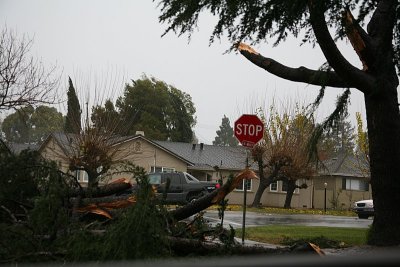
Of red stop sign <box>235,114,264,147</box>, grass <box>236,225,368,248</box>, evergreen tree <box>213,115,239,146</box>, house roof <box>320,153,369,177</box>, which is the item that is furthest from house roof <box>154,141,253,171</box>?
evergreen tree <box>213,115,239,146</box>

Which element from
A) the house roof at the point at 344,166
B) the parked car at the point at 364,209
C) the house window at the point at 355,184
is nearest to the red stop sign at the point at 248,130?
the parked car at the point at 364,209

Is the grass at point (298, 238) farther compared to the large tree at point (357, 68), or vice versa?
the grass at point (298, 238)

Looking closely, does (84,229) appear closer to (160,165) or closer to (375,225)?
(375,225)

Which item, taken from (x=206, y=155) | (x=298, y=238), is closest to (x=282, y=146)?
(x=206, y=155)

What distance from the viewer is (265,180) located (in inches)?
1280

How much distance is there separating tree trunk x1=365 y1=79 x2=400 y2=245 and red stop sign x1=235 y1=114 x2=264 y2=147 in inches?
83.8

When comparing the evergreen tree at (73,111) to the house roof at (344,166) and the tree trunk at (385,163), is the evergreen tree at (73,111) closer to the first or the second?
the tree trunk at (385,163)

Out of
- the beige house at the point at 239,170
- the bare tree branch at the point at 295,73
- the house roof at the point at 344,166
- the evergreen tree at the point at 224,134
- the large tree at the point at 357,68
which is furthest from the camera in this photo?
the evergreen tree at the point at 224,134

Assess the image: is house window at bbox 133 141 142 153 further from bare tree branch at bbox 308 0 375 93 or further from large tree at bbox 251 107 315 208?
bare tree branch at bbox 308 0 375 93

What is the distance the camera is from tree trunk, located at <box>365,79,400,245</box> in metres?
8.97

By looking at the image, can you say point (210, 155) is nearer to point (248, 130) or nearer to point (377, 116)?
point (248, 130)

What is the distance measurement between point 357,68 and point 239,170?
28800 millimetres

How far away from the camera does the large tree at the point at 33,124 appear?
2598cm

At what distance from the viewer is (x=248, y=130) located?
1012 cm
